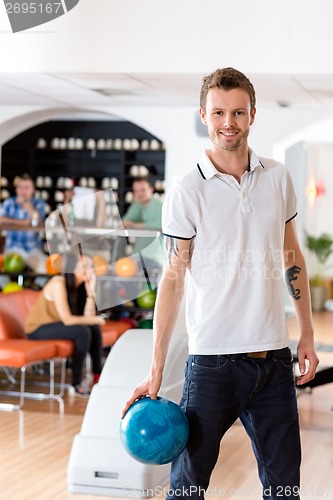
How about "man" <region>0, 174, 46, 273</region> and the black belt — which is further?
"man" <region>0, 174, 46, 273</region>

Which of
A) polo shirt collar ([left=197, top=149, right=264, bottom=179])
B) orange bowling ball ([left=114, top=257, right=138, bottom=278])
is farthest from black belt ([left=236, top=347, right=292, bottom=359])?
orange bowling ball ([left=114, top=257, right=138, bottom=278])

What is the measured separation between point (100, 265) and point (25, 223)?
1305 millimetres

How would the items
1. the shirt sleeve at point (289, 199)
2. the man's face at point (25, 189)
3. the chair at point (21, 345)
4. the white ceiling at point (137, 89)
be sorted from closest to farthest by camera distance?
1. the shirt sleeve at point (289, 199)
2. the chair at point (21, 345)
3. the white ceiling at point (137, 89)
4. the man's face at point (25, 189)

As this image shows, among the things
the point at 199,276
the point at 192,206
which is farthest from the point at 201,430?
the point at 192,206

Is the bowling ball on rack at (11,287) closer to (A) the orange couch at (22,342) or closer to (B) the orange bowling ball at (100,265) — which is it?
(A) the orange couch at (22,342)

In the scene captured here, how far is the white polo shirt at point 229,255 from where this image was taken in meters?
2.46

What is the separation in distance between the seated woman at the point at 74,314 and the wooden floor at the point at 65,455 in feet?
1.25

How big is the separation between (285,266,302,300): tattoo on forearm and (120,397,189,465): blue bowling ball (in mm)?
451

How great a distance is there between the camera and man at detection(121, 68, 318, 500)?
246 centimetres

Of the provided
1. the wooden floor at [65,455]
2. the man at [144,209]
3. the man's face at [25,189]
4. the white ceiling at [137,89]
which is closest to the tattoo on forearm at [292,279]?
the wooden floor at [65,455]

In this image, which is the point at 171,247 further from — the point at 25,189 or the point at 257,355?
the point at 25,189

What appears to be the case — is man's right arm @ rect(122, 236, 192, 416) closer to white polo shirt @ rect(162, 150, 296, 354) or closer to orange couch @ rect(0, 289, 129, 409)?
white polo shirt @ rect(162, 150, 296, 354)

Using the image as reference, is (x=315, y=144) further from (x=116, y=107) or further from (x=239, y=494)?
(x=239, y=494)

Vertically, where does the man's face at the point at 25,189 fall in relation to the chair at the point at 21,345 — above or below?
above
